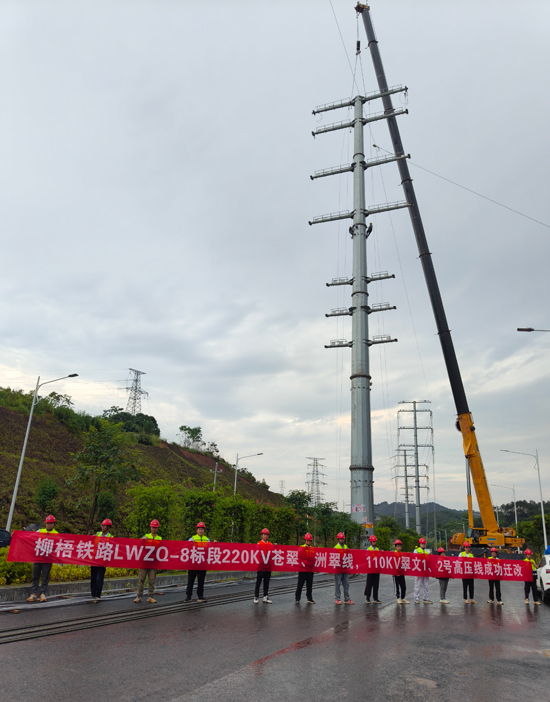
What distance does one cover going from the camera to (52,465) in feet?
153

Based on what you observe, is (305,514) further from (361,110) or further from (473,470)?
(361,110)

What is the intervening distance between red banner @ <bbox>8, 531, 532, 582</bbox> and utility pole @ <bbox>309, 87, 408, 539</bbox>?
58.8 ft

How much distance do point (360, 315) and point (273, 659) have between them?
31.3 meters

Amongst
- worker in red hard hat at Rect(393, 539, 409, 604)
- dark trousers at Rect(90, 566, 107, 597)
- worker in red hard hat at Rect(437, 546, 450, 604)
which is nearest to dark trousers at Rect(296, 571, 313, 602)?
worker in red hard hat at Rect(393, 539, 409, 604)

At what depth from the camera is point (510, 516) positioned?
475 feet

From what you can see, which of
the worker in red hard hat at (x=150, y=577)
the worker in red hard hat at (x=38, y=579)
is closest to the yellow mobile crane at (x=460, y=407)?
the worker in red hard hat at (x=150, y=577)

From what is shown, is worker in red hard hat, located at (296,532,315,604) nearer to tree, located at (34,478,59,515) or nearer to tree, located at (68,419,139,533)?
tree, located at (68,419,139,533)

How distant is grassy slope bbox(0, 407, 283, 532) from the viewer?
3628 cm

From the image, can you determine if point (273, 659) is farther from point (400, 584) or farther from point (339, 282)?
point (339, 282)

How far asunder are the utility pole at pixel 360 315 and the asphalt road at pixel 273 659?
23.1 meters

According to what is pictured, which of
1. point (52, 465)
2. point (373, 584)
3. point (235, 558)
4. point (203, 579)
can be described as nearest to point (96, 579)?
point (203, 579)

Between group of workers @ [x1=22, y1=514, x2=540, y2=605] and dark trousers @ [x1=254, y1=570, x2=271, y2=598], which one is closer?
group of workers @ [x1=22, y1=514, x2=540, y2=605]

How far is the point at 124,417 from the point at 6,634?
76.5m

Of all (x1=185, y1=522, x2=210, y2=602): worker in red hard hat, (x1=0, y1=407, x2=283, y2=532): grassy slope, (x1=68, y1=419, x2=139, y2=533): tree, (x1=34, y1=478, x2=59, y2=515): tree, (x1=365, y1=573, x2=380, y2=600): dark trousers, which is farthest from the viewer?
(x1=0, y1=407, x2=283, y2=532): grassy slope
